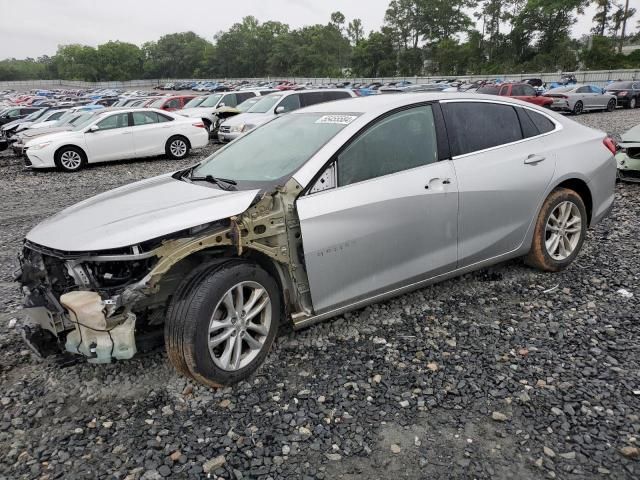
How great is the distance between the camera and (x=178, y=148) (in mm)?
13945

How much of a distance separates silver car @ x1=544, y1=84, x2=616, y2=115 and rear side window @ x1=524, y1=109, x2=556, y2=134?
830 inches

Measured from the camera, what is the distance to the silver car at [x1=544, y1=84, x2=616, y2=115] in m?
23.1

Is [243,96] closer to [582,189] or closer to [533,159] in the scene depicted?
→ [582,189]

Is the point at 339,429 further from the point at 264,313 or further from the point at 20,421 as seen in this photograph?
the point at 20,421

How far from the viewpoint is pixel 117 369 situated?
337 centimetres

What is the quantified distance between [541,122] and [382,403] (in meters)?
3.00

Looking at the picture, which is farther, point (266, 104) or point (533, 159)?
point (266, 104)

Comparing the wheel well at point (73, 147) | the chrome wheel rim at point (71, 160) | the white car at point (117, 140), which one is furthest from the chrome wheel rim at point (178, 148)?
the chrome wheel rim at point (71, 160)

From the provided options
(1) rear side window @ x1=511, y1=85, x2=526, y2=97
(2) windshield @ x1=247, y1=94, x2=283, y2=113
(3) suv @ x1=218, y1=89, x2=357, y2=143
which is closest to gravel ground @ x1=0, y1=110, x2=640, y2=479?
(3) suv @ x1=218, y1=89, x2=357, y2=143

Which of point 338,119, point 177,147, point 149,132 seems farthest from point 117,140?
point 338,119

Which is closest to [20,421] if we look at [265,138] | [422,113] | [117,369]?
[117,369]

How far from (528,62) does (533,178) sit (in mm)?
73600


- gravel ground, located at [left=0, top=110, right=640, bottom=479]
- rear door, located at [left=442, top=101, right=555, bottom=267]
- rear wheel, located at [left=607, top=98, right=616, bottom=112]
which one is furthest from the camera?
rear wheel, located at [left=607, top=98, right=616, bottom=112]

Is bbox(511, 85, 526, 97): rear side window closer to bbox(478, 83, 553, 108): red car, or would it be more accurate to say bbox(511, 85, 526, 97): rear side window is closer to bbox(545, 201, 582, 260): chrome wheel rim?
bbox(478, 83, 553, 108): red car
